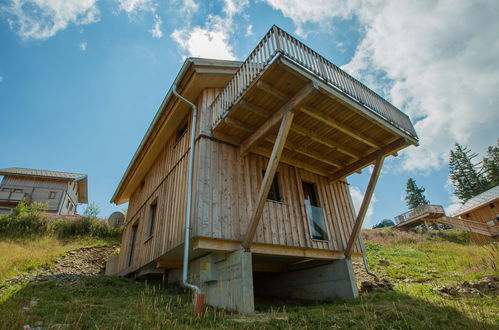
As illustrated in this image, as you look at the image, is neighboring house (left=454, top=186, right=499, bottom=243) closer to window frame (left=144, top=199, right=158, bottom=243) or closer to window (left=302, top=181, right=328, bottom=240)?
window (left=302, top=181, right=328, bottom=240)

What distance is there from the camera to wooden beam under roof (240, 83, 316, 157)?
554 cm

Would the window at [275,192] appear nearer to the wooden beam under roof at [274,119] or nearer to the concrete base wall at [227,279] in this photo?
the wooden beam under roof at [274,119]

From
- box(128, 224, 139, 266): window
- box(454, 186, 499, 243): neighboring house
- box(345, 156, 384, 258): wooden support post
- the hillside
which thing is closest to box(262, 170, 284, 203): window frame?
box(345, 156, 384, 258): wooden support post

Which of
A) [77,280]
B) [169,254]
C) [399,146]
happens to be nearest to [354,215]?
[399,146]

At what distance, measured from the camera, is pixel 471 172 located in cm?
4041

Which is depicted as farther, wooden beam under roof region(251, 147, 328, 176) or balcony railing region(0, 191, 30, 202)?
balcony railing region(0, 191, 30, 202)

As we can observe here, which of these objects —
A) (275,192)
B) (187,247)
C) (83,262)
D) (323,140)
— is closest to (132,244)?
(83,262)

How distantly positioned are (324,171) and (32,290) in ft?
28.7

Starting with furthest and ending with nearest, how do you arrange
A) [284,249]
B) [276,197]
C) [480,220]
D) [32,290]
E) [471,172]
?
[471,172], [480,220], [276,197], [284,249], [32,290]

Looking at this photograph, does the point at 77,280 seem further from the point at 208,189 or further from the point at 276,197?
the point at 276,197

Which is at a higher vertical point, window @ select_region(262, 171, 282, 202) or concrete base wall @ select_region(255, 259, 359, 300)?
window @ select_region(262, 171, 282, 202)

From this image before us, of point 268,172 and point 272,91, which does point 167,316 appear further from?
point 272,91

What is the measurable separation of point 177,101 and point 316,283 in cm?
736

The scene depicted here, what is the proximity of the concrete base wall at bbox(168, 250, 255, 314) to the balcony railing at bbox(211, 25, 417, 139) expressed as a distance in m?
3.46
